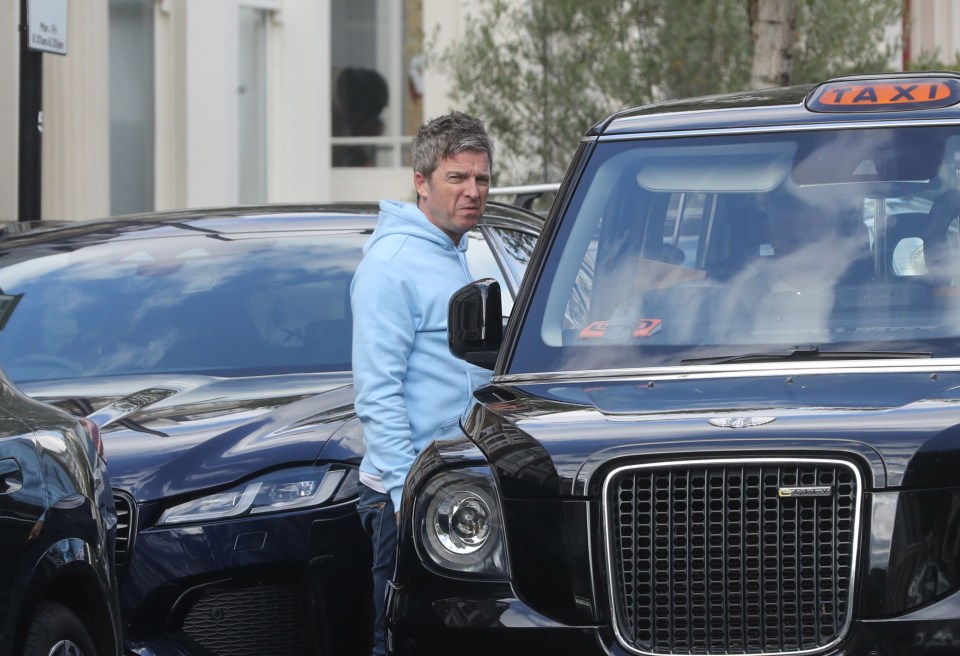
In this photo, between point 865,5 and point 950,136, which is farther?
point 865,5

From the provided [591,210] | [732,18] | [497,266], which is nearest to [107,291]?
[497,266]

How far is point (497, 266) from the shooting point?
6.79 m

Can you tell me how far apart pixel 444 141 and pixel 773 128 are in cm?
95

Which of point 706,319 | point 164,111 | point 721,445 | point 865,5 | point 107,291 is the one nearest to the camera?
point 721,445

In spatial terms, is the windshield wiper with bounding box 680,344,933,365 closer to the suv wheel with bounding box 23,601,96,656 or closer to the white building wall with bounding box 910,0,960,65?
the suv wheel with bounding box 23,601,96,656

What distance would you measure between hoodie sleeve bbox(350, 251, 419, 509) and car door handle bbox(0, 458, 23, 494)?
1.08 m

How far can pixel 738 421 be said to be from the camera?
3.89 meters

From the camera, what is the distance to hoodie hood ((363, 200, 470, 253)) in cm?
511

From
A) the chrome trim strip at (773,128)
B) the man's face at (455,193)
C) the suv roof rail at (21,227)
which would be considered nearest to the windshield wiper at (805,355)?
the chrome trim strip at (773,128)

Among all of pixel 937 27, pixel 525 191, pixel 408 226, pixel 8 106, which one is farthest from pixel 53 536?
pixel 937 27

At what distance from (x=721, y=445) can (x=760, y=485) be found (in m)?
0.12

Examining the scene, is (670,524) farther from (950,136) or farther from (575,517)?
(950,136)

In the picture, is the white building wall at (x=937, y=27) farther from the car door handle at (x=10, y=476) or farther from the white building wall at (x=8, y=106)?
the car door handle at (x=10, y=476)

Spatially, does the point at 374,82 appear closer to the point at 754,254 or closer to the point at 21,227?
the point at 21,227
